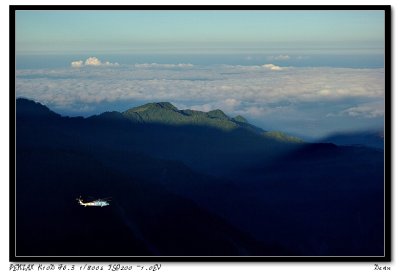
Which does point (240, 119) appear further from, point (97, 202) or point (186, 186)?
point (97, 202)

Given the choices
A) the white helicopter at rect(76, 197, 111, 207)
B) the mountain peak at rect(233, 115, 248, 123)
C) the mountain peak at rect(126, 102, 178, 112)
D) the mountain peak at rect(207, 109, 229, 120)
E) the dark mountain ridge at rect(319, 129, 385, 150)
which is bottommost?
the white helicopter at rect(76, 197, 111, 207)

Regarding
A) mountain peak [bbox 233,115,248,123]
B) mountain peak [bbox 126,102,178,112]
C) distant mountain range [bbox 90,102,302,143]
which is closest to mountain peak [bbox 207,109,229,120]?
distant mountain range [bbox 90,102,302,143]

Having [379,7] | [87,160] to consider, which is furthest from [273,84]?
[87,160]

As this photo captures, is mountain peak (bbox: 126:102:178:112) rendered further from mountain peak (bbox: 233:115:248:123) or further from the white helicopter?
the white helicopter

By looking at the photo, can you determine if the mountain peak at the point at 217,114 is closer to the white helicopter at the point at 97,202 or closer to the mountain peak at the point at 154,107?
the mountain peak at the point at 154,107

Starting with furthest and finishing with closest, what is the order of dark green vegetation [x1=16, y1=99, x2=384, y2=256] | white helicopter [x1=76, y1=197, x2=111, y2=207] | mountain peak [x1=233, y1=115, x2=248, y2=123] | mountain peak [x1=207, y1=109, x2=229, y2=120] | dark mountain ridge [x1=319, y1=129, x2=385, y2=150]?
1. mountain peak [x1=207, y1=109, x2=229, y2=120]
2. mountain peak [x1=233, y1=115, x2=248, y2=123]
3. white helicopter [x1=76, y1=197, x2=111, y2=207]
4. dark green vegetation [x1=16, y1=99, x2=384, y2=256]
5. dark mountain ridge [x1=319, y1=129, x2=385, y2=150]

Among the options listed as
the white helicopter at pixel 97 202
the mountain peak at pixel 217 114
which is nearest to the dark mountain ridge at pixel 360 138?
the mountain peak at pixel 217 114

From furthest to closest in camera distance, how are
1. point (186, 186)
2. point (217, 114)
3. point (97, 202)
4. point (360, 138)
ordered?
point (217, 114) < point (186, 186) < point (360, 138) < point (97, 202)


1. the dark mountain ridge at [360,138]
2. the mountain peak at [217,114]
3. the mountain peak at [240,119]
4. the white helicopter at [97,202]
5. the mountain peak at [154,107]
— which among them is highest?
the mountain peak at [154,107]

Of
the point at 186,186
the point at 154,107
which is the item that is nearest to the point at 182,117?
the point at 154,107

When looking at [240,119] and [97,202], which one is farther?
[240,119]
